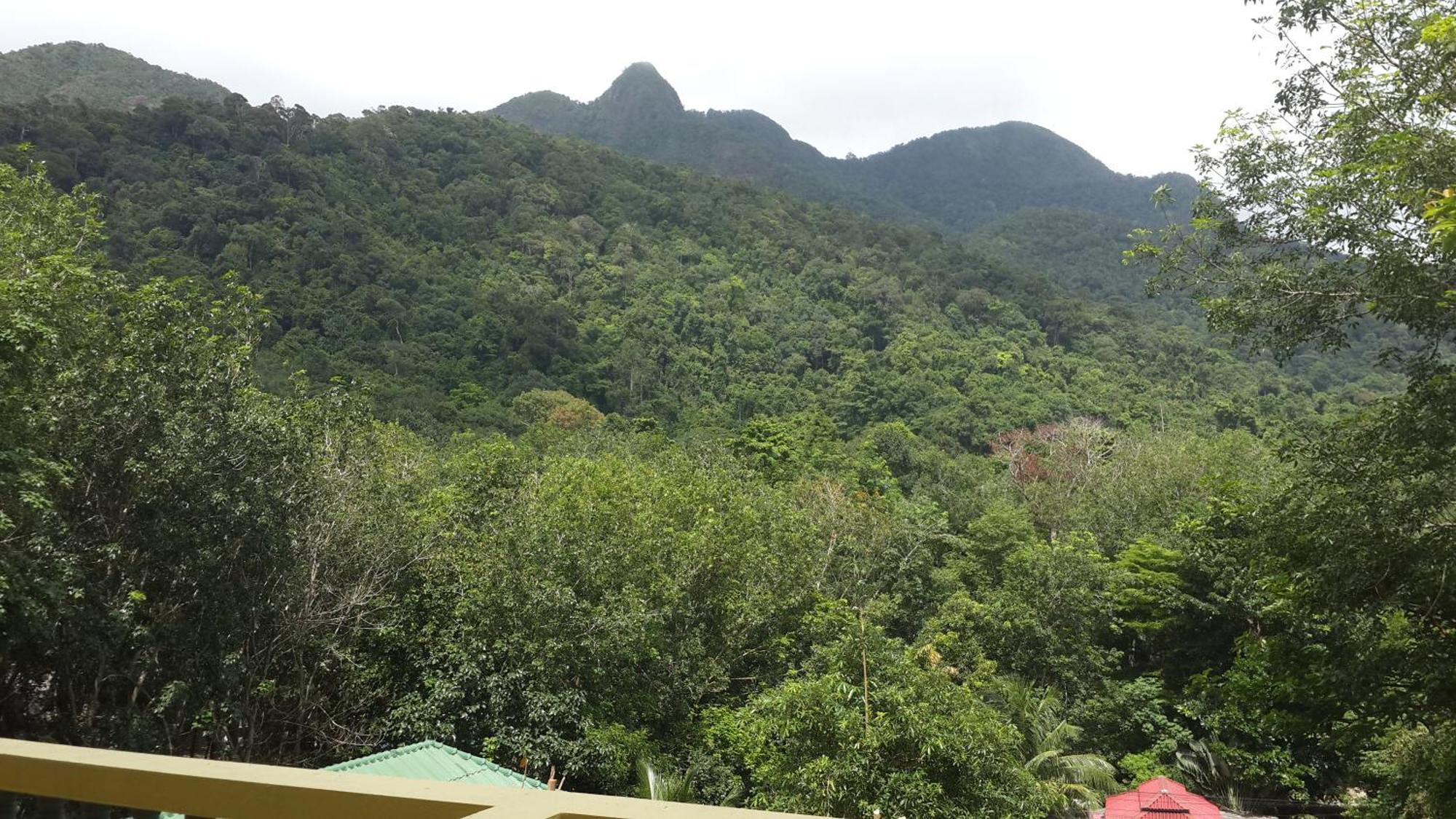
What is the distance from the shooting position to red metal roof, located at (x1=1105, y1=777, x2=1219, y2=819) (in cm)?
1091

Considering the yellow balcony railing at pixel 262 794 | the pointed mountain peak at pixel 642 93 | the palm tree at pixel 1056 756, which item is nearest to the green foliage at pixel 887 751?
the palm tree at pixel 1056 756

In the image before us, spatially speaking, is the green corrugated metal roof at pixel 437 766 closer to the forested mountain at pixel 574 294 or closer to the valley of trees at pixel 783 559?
the valley of trees at pixel 783 559

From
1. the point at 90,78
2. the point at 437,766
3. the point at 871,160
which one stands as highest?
the point at 871,160

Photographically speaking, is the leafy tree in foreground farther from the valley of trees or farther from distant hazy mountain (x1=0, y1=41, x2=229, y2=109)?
distant hazy mountain (x1=0, y1=41, x2=229, y2=109)

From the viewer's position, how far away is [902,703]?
28.6 feet

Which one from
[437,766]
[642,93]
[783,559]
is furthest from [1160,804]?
[642,93]

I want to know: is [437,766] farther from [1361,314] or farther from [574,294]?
[574,294]

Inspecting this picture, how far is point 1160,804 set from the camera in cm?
1106

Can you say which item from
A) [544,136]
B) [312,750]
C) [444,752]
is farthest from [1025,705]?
[544,136]

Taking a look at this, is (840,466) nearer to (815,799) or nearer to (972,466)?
(972,466)

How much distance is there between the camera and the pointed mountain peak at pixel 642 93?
5039 inches

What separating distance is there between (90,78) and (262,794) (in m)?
86.7

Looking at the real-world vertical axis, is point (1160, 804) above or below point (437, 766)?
below

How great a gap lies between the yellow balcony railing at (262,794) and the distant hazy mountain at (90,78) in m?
70.4
